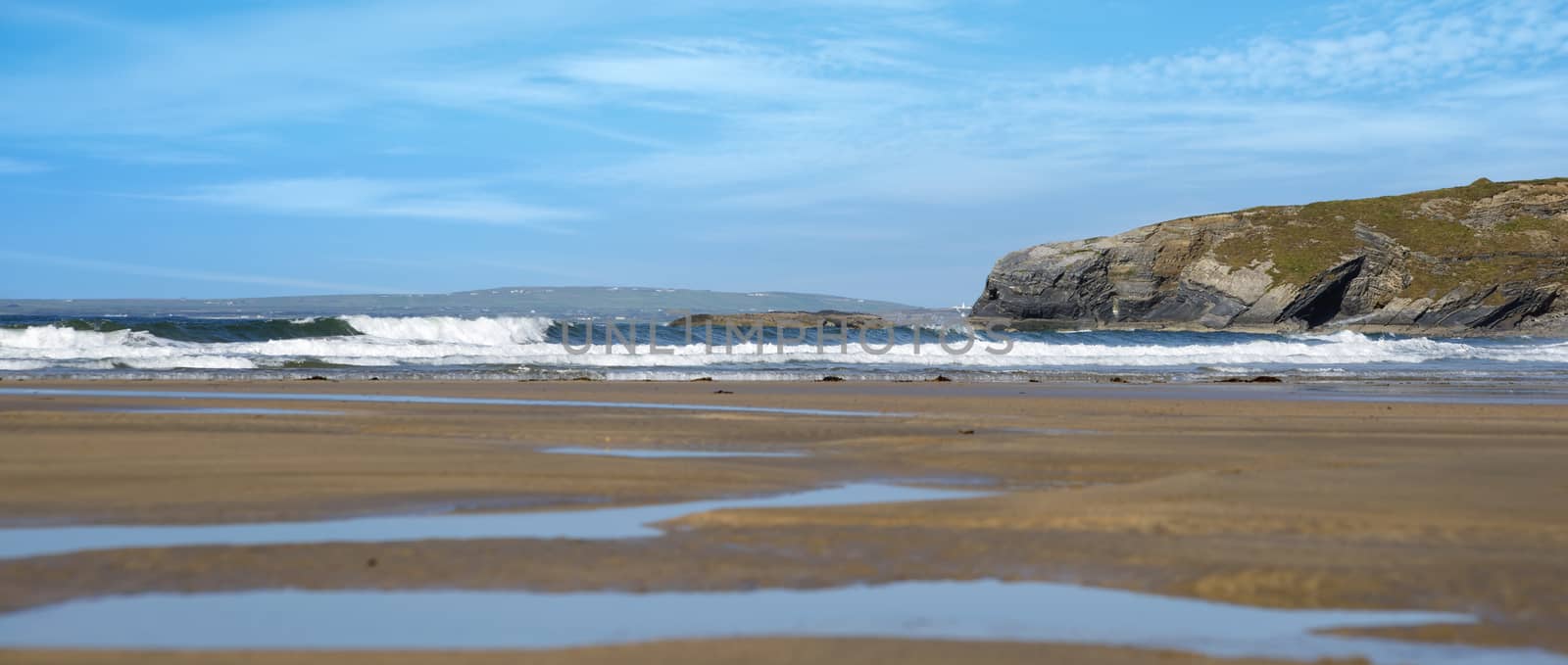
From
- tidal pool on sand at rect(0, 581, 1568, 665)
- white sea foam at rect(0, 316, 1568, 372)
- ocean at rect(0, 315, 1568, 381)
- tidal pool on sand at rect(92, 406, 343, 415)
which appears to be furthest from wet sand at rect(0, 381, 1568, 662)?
white sea foam at rect(0, 316, 1568, 372)

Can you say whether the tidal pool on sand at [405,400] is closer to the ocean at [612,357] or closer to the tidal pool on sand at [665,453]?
the tidal pool on sand at [665,453]

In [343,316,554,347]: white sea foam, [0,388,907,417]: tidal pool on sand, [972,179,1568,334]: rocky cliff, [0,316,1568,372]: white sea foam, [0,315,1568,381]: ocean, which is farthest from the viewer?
[972,179,1568,334]: rocky cliff

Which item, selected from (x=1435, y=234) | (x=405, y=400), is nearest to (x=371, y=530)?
(x=405, y=400)

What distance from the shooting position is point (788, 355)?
2680 cm

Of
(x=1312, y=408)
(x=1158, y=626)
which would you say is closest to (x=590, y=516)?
(x=1158, y=626)

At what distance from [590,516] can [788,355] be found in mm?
21336

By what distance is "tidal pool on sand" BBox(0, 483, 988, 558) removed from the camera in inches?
184

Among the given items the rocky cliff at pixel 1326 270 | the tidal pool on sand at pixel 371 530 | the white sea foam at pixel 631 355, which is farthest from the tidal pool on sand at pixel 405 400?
the rocky cliff at pixel 1326 270

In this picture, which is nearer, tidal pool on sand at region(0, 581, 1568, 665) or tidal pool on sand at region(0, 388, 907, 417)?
tidal pool on sand at region(0, 581, 1568, 665)

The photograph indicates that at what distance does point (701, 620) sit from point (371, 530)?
2.07 metres

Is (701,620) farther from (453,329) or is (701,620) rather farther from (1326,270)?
(1326,270)

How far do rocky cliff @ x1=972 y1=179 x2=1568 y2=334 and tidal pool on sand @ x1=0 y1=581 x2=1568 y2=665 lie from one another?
2189 inches

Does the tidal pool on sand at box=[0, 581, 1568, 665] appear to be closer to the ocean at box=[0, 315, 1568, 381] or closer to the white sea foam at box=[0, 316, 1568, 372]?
the ocean at box=[0, 315, 1568, 381]

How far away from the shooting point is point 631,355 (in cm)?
2567
